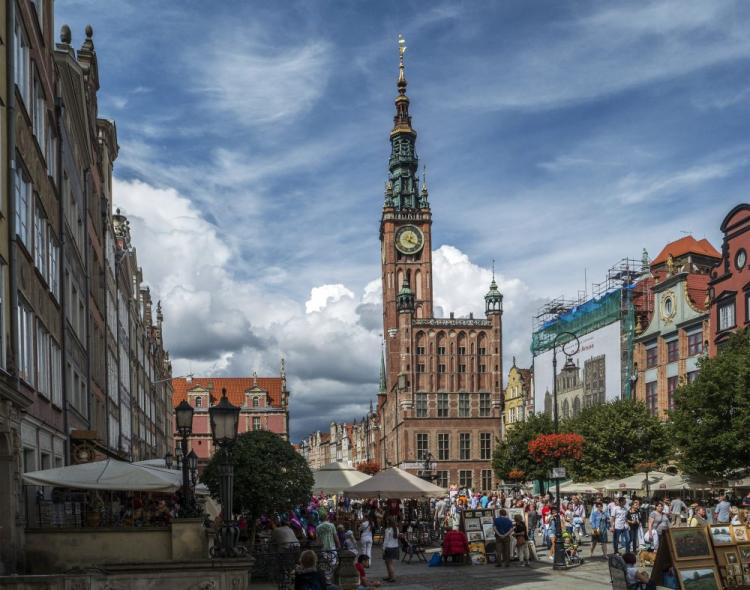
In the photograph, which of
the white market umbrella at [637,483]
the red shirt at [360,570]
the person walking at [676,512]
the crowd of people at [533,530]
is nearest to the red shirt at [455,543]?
the crowd of people at [533,530]

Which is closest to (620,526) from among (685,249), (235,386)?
(685,249)

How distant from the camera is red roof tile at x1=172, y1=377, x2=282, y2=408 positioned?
4614 inches

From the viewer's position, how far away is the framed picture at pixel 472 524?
89.8 feet

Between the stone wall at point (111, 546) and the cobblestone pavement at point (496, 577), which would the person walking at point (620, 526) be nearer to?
the cobblestone pavement at point (496, 577)

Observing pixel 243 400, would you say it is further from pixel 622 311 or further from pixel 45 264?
pixel 45 264

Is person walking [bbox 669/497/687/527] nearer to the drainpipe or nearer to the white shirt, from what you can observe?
the white shirt

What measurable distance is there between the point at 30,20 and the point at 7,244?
Result: 5.58 metres

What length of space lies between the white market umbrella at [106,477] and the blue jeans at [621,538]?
12.5 meters

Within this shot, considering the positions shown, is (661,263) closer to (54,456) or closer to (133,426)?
(133,426)

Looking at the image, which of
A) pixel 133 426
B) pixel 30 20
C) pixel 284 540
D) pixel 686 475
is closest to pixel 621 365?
pixel 686 475

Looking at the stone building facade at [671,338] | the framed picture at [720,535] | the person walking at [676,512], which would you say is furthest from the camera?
the stone building facade at [671,338]

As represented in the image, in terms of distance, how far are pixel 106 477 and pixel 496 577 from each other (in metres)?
10.00

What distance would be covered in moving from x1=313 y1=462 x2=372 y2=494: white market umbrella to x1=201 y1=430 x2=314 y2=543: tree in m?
9.21

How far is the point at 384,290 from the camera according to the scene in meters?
106
